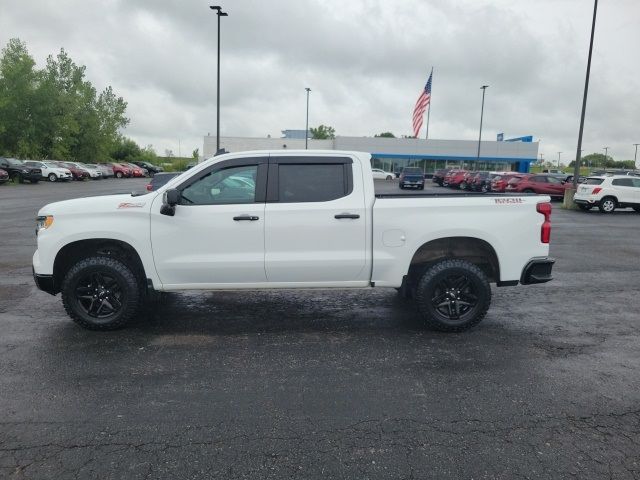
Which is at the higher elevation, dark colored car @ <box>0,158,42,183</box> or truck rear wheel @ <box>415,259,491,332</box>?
dark colored car @ <box>0,158,42,183</box>

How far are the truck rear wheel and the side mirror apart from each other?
2673 mm

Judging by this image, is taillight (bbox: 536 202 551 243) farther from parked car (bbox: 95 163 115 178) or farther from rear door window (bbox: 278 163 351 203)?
parked car (bbox: 95 163 115 178)

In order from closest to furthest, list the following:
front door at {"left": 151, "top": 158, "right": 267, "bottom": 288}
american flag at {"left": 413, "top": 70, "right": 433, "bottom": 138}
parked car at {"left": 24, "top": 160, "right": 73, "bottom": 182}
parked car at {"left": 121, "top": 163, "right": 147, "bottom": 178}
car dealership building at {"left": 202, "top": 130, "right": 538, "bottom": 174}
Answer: front door at {"left": 151, "top": 158, "right": 267, "bottom": 288} < parked car at {"left": 24, "top": 160, "right": 73, "bottom": 182} < american flag at {"left": 413, "top": 70, "right": 433, "bottom": 138} < parked car at {"left": 121, "top": 163, "right": 147, "bottom": 178} < car dealership building at {"left": 202, "top": 130, "right": 538, "bottom": 174}

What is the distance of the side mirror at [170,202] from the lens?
4941 mm

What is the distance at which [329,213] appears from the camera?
5230 mm

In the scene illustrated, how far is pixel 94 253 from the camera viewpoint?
5.46 metres

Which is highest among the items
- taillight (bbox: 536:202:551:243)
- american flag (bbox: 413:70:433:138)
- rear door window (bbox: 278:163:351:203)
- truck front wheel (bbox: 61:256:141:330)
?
american flag (bbox: 413:70:433:138)

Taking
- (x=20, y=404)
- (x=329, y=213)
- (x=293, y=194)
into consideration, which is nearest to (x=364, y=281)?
(x=329, y=213)

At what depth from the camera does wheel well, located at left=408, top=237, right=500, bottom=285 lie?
5496 mm

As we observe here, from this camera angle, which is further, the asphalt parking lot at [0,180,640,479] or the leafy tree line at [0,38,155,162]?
the leafy tree line at [0,38,155,162]

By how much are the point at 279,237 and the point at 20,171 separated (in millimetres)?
37724

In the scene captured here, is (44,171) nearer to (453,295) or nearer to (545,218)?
(453,295)

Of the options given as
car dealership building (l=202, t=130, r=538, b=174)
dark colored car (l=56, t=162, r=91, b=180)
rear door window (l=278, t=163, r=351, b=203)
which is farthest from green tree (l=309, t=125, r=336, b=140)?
rear door window (l=278, t=163, r=351, b=203)

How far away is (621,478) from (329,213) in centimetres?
329
